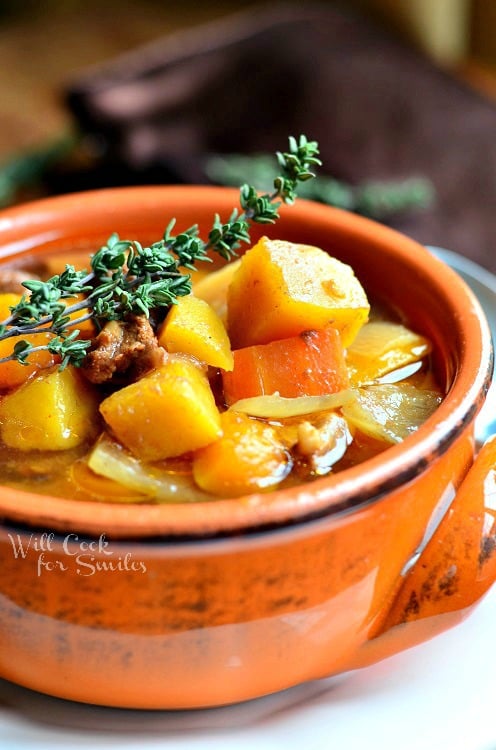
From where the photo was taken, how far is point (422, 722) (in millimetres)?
1312

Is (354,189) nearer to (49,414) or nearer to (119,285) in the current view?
(119,285)

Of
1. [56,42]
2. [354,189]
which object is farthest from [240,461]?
[56,42]

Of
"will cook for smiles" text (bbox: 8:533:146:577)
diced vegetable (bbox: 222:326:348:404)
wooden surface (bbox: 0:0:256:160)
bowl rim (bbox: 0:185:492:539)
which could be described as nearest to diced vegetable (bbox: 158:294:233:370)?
diced vegetable (bbox: 222:326:348:404)

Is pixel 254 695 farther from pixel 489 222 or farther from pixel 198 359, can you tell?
pixel 489 222

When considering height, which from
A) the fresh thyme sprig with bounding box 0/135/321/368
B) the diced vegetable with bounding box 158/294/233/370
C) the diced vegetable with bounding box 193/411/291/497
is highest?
the fresh thyme sprig with bounding box 0/135/321/368

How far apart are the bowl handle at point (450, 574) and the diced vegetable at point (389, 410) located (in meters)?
0.12

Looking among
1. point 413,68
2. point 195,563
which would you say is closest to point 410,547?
point 195,563

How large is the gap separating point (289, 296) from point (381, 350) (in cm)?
24

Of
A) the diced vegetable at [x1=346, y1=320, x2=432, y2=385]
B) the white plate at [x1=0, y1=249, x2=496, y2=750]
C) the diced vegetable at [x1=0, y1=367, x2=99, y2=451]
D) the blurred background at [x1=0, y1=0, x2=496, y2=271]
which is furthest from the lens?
the blurred background at [x1=0, y1=0, x2=496, y2=271]

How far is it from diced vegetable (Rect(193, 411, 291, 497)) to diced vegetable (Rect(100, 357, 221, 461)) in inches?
0.8

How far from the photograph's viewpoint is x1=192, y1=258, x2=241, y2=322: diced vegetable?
5.40ft

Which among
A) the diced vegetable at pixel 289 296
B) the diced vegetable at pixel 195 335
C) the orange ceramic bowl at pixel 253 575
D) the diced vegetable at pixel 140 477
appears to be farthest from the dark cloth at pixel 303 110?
the diced vegetable at pixel 140 477

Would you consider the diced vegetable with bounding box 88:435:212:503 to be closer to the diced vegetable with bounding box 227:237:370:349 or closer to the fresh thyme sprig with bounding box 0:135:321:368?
the fresh thyme sprig with bounding box 0:135:321:368

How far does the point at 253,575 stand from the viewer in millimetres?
1208
